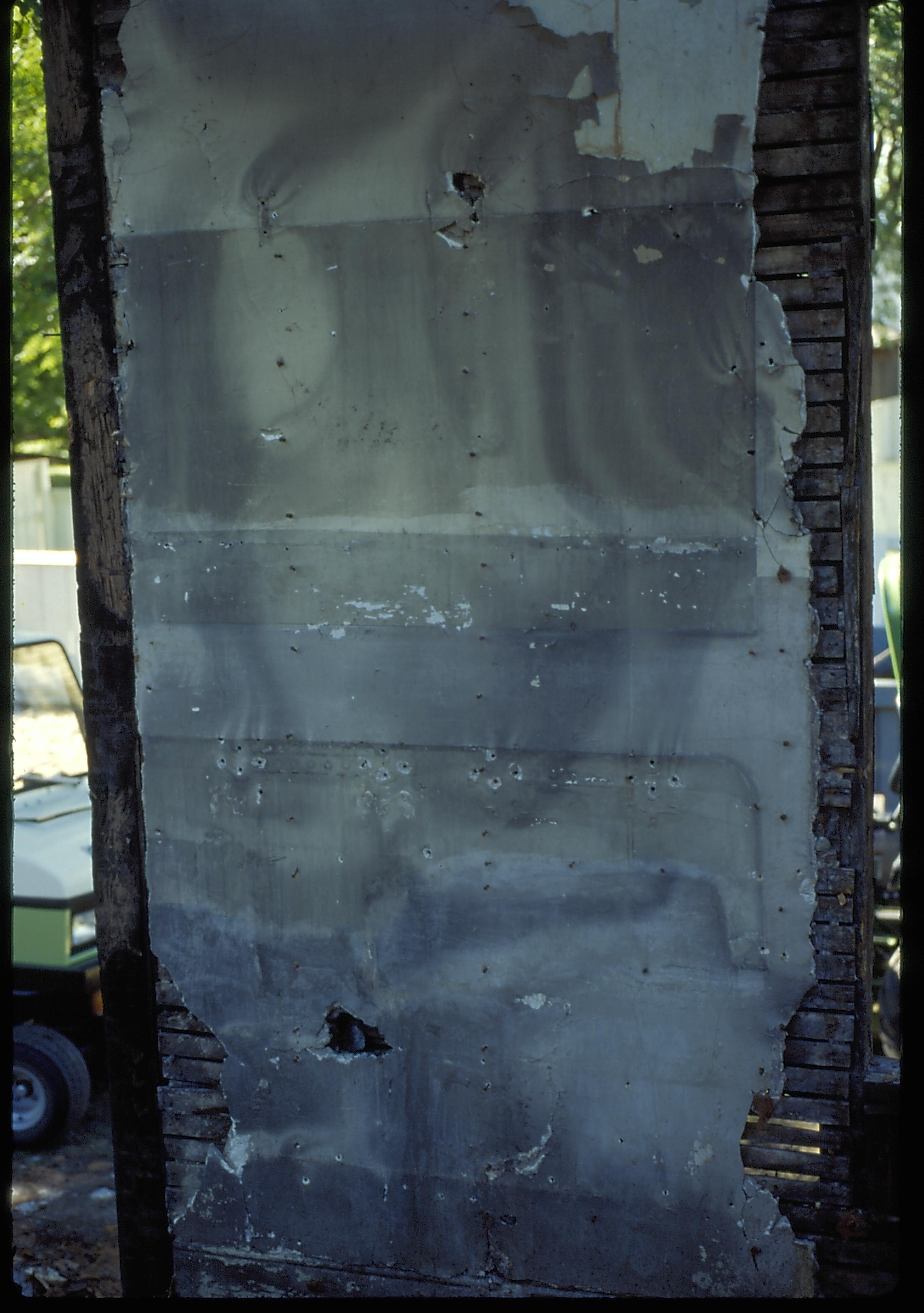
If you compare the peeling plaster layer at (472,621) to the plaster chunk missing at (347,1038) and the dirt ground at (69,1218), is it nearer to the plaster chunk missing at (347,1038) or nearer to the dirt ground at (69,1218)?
the plaster chunk missing at (347,1038)

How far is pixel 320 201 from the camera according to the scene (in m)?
3.47

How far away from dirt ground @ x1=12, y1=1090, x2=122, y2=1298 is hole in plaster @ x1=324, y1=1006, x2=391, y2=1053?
5.93ft

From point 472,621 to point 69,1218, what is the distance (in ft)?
11.9

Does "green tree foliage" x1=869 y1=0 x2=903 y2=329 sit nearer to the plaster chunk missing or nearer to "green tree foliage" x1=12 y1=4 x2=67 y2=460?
"green tree foliage" x1=12 y1=4 x2=67 y2=460

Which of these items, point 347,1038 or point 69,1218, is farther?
point 69,1218

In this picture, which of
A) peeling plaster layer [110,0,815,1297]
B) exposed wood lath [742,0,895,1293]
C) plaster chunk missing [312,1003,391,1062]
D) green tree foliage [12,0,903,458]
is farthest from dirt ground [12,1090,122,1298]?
green tree foliage [12,0,903,458]

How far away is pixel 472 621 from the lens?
3.50 meters

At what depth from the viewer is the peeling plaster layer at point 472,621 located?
10.8 feet

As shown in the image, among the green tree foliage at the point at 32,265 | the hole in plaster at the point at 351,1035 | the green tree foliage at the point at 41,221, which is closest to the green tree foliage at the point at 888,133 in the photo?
the green tree foliage at the point at 41,221

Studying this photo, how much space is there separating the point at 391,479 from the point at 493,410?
1.26 ft

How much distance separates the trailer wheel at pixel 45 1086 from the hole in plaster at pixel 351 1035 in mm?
2436

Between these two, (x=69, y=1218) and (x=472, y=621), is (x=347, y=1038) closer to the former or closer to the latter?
(x=472, y=621)

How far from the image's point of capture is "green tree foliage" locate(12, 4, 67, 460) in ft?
38.9

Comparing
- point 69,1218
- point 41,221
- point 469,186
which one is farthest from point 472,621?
point 41,221
